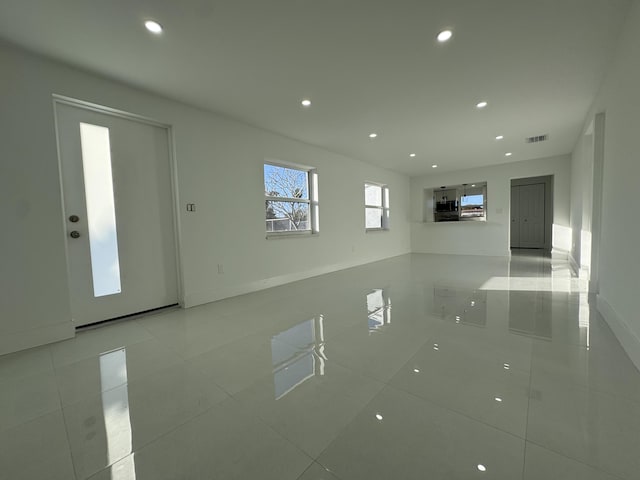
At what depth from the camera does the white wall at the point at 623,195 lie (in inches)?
73.2

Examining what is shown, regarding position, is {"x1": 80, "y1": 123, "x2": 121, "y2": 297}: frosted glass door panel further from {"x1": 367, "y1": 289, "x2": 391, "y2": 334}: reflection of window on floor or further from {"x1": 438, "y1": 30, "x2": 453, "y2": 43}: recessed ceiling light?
{"x1": 438, "y1": 30, "x2": 453, "y2": 43}: recessed ceiling light

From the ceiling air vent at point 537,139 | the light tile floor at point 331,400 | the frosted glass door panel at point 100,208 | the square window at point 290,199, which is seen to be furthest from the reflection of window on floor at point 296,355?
the ceiling air vent at point 537,139

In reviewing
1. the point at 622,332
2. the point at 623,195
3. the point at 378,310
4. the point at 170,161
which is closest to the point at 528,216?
the point at 623,195

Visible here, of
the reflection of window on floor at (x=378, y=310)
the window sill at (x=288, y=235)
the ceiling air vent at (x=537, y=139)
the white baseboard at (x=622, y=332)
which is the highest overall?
the ceiling air vent at (x=537, y=139)

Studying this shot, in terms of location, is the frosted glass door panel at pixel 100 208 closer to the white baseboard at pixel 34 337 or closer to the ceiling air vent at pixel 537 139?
the white baseboard at pixel 34 337

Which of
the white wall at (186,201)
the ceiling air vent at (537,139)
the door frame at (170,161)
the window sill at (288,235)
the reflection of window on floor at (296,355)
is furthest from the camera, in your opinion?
the ceiling air vent at (537,139)

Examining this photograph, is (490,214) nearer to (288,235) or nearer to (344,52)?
(288,235)

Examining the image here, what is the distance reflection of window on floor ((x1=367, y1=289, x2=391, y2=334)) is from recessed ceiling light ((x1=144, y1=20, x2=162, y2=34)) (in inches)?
114

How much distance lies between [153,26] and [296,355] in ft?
8.63

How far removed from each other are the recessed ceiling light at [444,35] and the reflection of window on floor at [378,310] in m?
2.44

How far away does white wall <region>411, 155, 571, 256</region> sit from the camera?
628 cm

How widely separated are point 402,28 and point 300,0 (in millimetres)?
794

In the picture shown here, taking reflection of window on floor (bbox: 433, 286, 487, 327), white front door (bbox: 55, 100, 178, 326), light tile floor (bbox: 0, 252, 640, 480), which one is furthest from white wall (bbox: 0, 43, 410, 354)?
reflection of window on floor (bbox: 433, 286, 487, 327)

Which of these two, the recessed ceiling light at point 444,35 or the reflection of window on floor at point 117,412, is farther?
the recessed ceiling light at point 444,35
